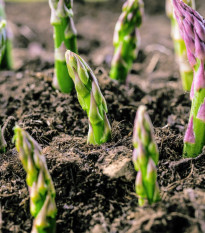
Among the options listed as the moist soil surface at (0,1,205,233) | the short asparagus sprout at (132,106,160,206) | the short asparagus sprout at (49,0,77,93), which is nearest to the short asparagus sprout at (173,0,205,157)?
the moist soil surface at (0,1,205,233)

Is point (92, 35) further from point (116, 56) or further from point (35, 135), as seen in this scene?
point (35, 135)

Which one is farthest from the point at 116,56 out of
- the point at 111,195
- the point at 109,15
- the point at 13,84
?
the point at 109,15

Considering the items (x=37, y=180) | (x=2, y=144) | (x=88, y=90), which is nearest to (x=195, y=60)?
(x=88, y=90)

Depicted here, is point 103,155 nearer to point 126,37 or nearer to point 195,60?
point 195,60

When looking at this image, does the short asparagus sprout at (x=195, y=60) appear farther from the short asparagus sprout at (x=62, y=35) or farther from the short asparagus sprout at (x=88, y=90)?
the short asparagus sprout at (x=62, y=35)

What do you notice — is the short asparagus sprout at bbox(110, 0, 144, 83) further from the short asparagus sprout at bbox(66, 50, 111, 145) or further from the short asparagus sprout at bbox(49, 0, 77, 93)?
the short asparagus sprout at bbox(66, 50, 111, 145)

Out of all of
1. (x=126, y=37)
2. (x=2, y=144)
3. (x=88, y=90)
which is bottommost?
(x=2, y=144)

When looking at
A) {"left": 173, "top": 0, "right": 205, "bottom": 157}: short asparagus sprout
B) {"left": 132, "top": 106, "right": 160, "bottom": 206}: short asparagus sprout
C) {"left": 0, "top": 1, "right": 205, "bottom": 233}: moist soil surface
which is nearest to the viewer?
{"left": 132, "top": 106, "right": 160, "bottom": 206}: short asparagus sprout
